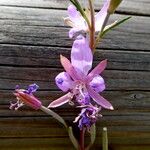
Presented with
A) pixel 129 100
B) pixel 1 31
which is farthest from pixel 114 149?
pixel 1 31

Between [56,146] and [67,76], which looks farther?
[56,146]

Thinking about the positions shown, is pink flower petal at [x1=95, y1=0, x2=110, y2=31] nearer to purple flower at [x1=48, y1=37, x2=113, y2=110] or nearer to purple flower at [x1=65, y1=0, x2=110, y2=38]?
purple flower at [x1=65, y1=0, x2=110, y2=38]

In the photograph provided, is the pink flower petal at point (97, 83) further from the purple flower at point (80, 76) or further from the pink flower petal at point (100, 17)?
the pink flower petal at point (100, 17)

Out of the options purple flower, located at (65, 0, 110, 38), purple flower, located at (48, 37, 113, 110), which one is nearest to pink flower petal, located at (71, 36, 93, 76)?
purple flower, located at (48, 37, 113, 110)

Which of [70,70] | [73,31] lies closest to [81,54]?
Answer: [70,70]

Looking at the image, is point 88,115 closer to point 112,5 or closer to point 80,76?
point 80,76

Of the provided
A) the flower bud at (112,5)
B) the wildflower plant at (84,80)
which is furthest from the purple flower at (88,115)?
the flower bud at (112,5)

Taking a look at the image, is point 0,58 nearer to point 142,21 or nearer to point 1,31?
point 1,31

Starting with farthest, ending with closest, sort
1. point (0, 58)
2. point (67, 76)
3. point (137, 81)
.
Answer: point (137, 81)
point (0, 58)
point (67, 76)

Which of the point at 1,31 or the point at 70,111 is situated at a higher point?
the point at 1,31
